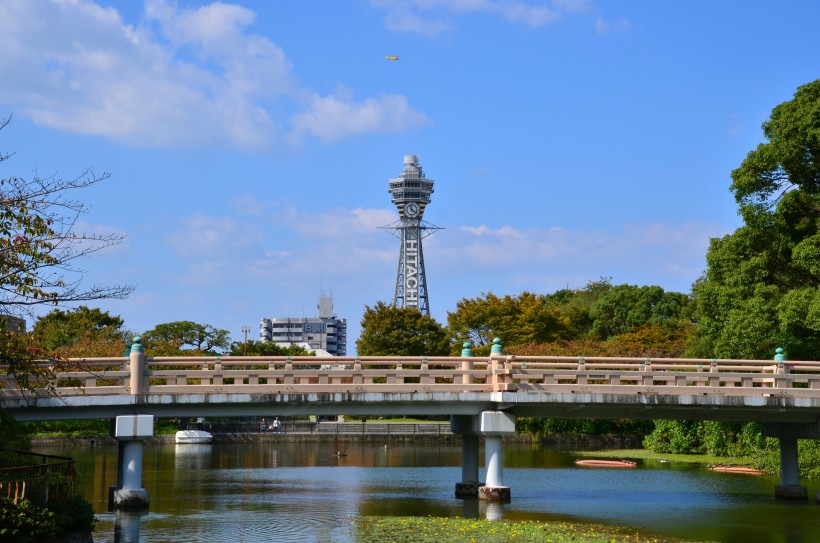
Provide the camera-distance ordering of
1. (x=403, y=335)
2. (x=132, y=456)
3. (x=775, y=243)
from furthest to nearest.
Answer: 1. (x=403, y=335)
2. (x=775, y=243)
3. (x=132, y=456)

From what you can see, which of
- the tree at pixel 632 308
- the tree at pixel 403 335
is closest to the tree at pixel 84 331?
the tree at pixel 403 335

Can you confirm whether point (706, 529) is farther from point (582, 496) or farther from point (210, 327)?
point (210, 327)

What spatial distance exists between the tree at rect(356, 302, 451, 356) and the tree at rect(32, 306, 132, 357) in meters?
20.6

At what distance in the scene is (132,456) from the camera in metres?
30.1

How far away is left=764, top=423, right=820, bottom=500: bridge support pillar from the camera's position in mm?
36219

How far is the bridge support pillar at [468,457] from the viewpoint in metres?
35.9

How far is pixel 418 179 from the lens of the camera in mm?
199750

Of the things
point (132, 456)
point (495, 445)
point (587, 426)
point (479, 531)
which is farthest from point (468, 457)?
point (587, 426)

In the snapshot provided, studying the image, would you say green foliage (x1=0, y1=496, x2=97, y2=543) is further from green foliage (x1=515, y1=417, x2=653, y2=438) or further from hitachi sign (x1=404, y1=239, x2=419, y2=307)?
hitachi sign (x1=404, y1=239, x2=419, y2=307)

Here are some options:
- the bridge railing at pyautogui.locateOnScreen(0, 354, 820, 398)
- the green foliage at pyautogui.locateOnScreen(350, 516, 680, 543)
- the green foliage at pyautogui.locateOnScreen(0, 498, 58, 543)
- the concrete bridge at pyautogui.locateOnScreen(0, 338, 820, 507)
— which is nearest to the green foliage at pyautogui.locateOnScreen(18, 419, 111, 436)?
the bridge railing at pyautogui.locateOnScreen(0, 354, 820, 398)

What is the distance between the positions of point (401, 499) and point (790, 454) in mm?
14074

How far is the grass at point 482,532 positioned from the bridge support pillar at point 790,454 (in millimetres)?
11718

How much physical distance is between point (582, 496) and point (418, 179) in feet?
540

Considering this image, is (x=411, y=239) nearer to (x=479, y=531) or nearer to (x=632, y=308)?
(x=632, y=308)
